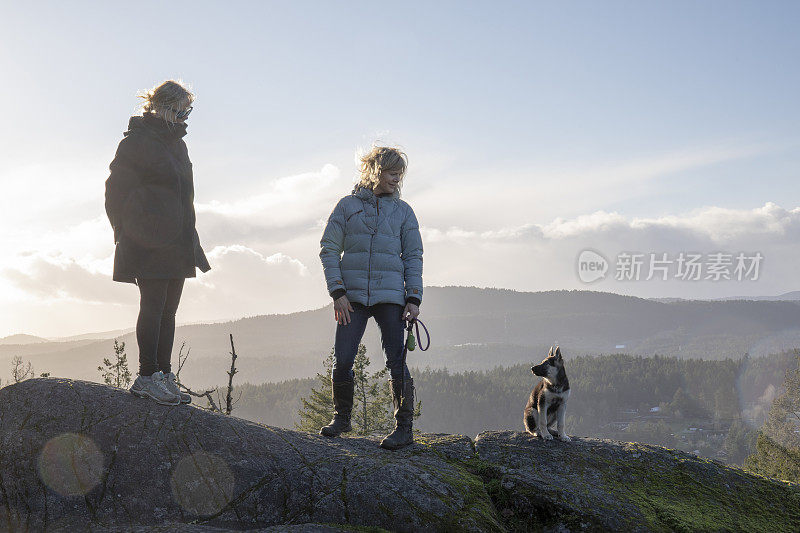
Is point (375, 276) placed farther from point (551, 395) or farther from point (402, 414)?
point (551, 395)

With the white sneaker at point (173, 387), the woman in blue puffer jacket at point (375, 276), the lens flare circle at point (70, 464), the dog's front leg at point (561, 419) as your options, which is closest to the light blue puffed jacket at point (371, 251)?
the woman in blue puffer jacket at point (375, 276)

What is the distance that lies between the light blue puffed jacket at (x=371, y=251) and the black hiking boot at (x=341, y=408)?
3.44 feet

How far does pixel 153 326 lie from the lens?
6.05 m

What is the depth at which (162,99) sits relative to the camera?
624 cm

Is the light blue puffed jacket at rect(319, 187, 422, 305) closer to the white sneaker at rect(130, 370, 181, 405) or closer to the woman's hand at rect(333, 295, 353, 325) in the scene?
the woman's hand at rect(333, 295, 353, 325)

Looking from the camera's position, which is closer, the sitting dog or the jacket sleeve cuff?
the jacket sleeve cuff

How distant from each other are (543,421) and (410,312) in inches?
86.6

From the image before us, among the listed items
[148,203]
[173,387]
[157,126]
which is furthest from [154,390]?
[157,126]

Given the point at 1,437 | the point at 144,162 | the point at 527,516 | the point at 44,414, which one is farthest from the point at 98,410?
the point at 527,516

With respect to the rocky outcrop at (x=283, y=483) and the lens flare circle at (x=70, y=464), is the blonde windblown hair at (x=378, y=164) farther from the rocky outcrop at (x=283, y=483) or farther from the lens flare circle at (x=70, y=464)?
the lens flare circle at (x=70, y=464)

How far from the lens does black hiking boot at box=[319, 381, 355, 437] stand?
646cm

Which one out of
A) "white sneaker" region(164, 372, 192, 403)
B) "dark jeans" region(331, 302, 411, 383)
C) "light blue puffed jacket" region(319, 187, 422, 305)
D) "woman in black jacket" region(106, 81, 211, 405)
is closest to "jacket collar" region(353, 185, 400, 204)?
"light blue puffed jacket" region(319, 187, 422, 305)

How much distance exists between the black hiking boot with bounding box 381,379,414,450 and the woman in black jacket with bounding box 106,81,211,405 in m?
2.35

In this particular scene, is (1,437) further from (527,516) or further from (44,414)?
(527,516)
